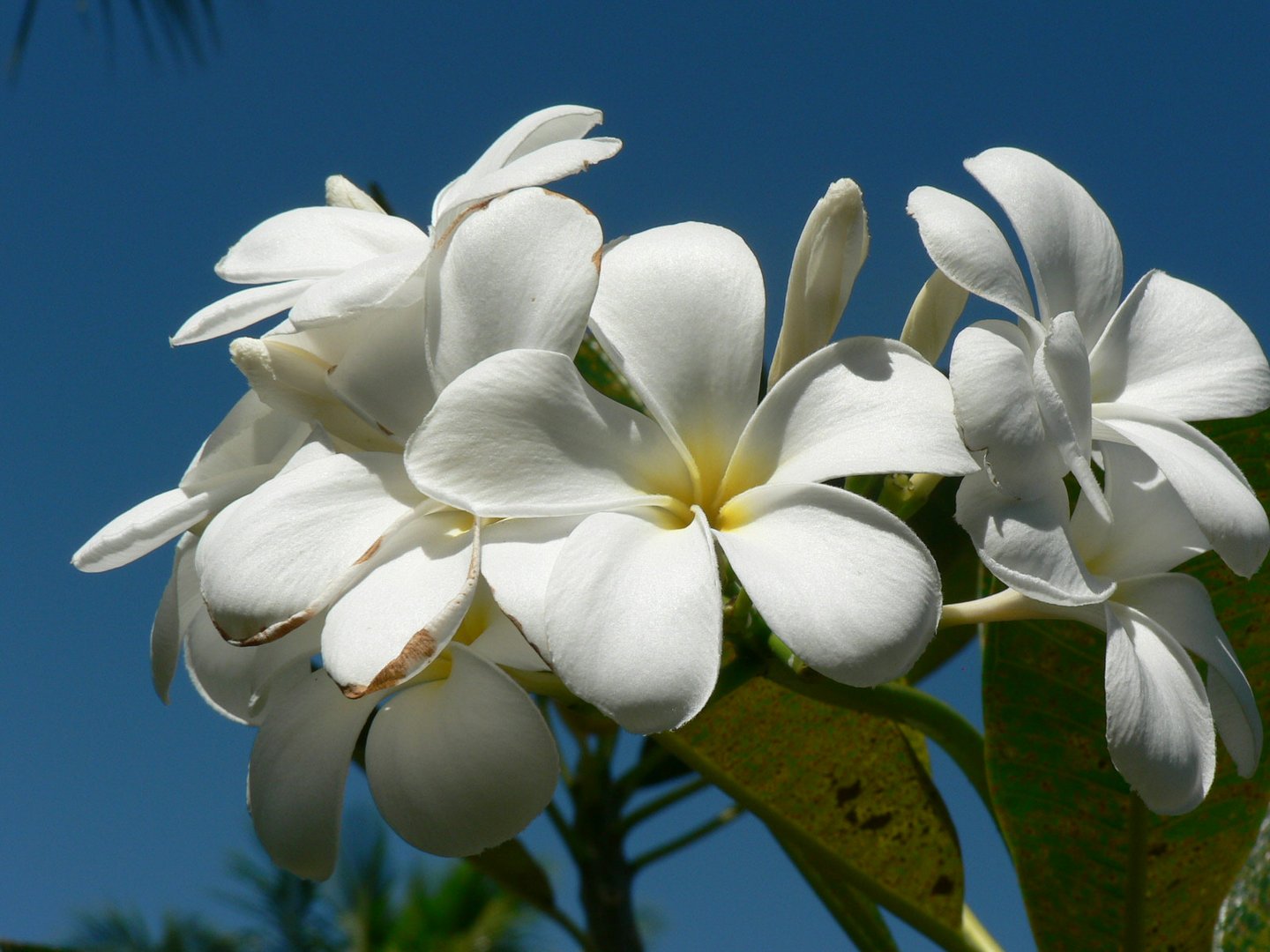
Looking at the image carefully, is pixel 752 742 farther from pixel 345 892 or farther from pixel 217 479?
pixel 345 892

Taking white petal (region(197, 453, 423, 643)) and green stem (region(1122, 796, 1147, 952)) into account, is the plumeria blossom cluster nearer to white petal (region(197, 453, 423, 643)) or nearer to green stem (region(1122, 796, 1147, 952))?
white petal (region(197, 453, 423, 643))

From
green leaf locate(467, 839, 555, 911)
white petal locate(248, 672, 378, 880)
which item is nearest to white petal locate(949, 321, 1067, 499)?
white petal locate(248, 672, 378, 880)

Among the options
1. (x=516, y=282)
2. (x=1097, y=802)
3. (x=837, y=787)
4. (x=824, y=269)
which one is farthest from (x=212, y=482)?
(x=1097, y=802)

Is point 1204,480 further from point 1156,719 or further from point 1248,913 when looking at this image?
point 1248,913

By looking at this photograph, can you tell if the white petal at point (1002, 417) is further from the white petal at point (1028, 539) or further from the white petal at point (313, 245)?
the white petal at point (313, 245)

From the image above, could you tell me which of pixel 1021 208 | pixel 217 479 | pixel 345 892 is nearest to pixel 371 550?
pixel 217 479

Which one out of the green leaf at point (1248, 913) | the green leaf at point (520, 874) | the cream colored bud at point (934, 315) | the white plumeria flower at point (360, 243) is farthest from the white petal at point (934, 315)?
the green leaf at point (520, 874)
